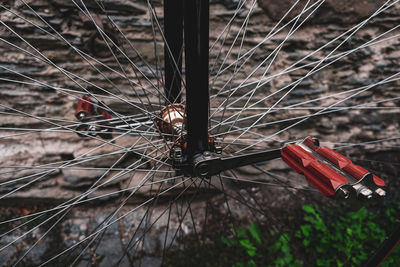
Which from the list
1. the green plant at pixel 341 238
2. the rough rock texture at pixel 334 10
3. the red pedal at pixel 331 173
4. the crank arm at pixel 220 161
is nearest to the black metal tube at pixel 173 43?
the crank arm at pixel 220 161

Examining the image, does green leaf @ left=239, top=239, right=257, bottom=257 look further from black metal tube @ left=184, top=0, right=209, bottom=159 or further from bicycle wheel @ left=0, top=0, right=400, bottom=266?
black metal tube @ left=184, top=0, right=209, bottom=159

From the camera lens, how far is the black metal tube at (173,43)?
0.95m

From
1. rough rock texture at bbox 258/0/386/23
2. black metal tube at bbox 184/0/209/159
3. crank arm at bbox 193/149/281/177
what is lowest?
crank arm at bbox 193/149/281/177

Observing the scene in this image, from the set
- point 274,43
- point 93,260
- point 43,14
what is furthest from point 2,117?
point 274,43

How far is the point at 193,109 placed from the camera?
76 cm

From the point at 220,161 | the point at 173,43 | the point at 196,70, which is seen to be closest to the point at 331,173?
the point at 220,161

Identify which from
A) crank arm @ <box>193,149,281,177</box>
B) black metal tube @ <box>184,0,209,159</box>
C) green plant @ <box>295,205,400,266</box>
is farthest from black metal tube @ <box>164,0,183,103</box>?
green plant @ <box>295,205,400,266</box>

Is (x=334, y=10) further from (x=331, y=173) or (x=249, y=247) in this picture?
(x=249, y=247)

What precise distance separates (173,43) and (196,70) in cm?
38

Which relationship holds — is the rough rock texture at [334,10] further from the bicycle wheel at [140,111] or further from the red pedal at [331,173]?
the red pedal at [331,173]

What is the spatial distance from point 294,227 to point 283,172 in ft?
1.40

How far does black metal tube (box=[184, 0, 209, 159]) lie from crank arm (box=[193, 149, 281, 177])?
2.2 inches

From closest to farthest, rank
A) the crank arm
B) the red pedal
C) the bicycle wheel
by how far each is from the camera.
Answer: the red pedal, the crank arm, the bicycle wheel

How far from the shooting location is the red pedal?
1.95 ft
